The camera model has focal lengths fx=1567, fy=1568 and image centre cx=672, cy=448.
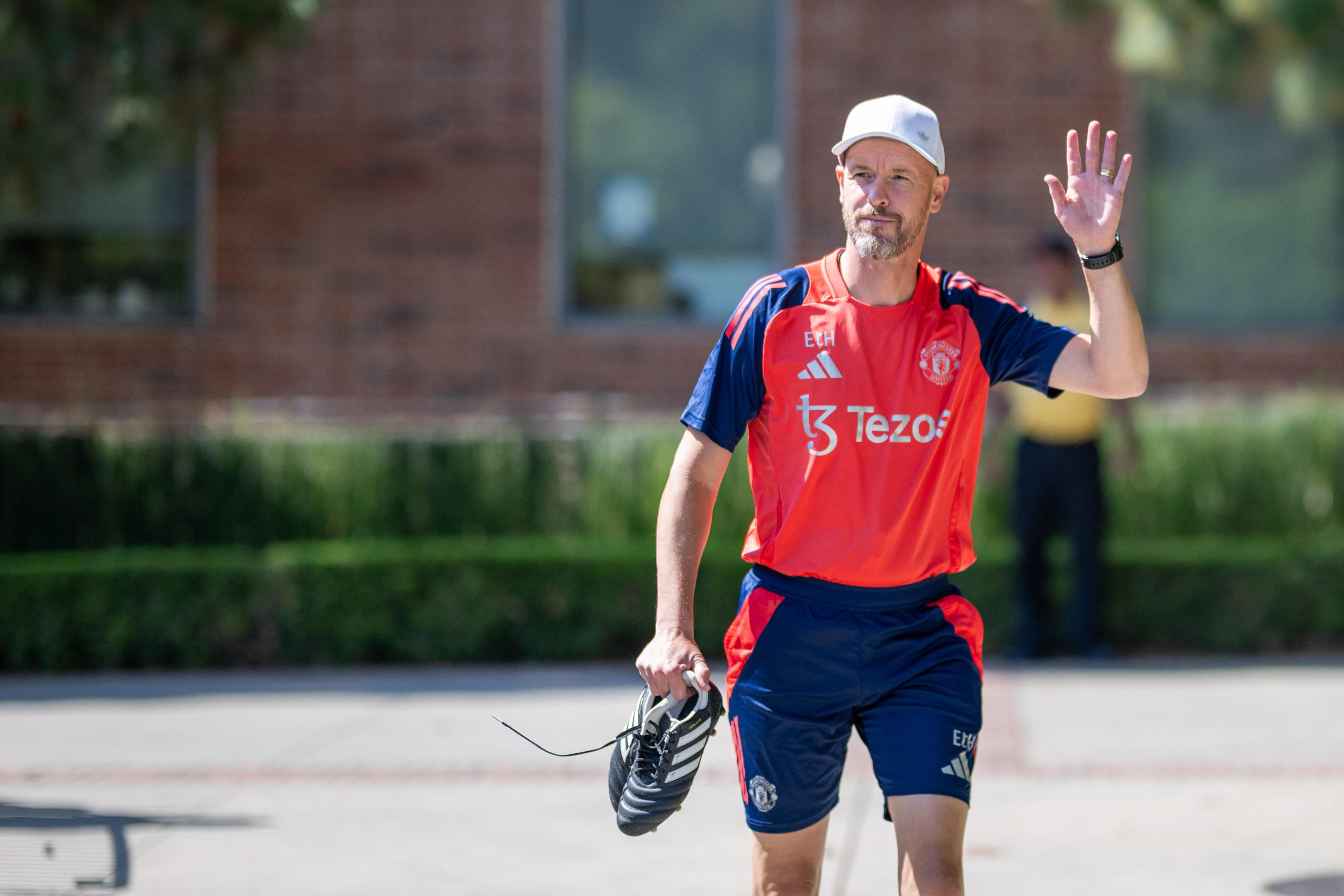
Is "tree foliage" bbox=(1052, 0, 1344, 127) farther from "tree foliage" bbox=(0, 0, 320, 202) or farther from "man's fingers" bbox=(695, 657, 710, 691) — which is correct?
"man's fingers" bbox=(695, 657, 710, 691)

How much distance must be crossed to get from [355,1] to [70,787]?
675cm

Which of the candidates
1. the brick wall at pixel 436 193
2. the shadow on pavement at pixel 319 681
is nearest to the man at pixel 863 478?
the shadow on pavement at pixel 319 681

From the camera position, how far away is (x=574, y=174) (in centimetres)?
1116

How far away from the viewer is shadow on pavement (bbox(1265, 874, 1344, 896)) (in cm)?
437

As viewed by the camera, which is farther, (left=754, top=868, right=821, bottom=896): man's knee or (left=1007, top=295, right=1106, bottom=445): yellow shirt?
(left=1007, top=295, right=1106, bottom=445): yellow shirt

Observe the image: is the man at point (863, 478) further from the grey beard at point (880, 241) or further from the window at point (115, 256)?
the window at point (115, 256)

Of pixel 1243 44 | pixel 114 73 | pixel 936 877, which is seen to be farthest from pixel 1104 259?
pixel 114 73

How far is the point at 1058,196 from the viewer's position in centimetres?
317

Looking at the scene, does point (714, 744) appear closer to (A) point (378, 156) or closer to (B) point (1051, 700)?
(B) point (1051, 700)

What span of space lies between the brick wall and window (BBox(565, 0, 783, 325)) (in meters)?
0.30

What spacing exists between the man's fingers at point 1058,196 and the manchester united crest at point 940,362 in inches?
13.6

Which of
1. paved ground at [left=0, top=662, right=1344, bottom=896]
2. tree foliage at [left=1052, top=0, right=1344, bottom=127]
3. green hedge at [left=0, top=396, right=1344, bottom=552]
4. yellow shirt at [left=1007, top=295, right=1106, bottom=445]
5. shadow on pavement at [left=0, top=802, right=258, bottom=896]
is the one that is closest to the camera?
shadow on pavement at [left=0, top=802, right=258, bottom=896]

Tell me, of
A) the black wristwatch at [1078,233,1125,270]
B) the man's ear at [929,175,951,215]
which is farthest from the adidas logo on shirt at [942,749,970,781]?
the man's ear at [929,175,951,215]

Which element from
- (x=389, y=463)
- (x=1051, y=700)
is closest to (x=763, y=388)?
(x=1051, y=700)
